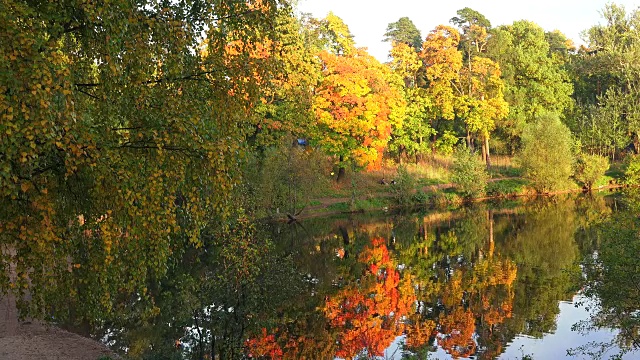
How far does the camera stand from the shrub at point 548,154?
46.9 m

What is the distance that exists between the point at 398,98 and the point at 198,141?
140ft

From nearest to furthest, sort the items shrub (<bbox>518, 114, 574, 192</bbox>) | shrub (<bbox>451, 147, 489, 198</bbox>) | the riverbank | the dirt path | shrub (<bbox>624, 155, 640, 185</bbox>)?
the dirt path → the riverbank → shrub (<bbox>451, 147, 489, 198</bbox>) → shrub (<bbox>518, 114, 574, 192</bbox>) → shrub (<bbox>624, 155, 640, 185</bbox>)

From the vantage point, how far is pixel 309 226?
37.4 metres

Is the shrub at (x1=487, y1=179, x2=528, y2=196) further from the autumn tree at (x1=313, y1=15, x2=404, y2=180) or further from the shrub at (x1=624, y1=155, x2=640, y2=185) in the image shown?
the autumn tree at (x1=313, y1=15, x2=404, y2=180)

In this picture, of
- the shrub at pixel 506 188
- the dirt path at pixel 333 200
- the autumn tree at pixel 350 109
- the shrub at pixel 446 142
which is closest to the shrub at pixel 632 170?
the shrub at pixel 506 188

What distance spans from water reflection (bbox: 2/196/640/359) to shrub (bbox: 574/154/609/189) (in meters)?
21.8

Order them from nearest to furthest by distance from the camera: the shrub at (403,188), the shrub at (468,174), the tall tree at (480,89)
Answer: the shrub at (403,188) → the shrub at (468,174) → the tall tree at (480,89)

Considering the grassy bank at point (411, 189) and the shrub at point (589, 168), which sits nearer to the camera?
the grassy bank at point (411, 189)

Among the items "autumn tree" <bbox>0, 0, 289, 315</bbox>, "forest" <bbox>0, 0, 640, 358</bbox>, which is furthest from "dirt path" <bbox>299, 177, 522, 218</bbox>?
"autumn tree" <bbox>0, 0, 289, 315</bbox>

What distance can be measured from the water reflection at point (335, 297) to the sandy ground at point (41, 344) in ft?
2.19

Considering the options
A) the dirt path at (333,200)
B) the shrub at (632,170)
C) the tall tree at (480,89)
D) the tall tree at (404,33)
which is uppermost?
the tall tree at (404,33)

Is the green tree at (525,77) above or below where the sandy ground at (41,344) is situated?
above

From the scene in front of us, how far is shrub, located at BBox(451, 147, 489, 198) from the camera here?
45.7 meters

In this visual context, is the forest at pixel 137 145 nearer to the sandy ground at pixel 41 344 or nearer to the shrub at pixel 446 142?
the sandy ground at pixel 41 344
